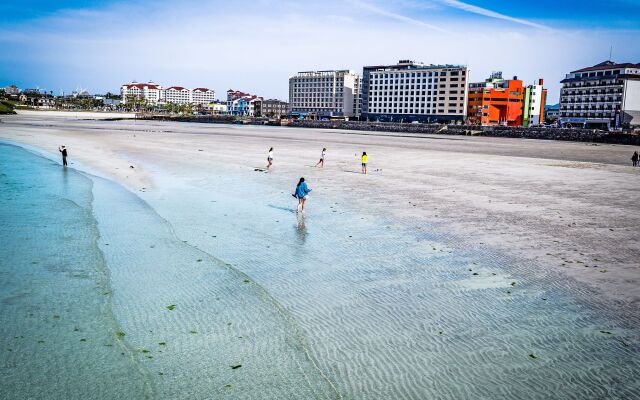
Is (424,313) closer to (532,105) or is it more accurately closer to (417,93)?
(417,93)

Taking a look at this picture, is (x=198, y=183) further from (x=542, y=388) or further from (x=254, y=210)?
(x=542, y=388)

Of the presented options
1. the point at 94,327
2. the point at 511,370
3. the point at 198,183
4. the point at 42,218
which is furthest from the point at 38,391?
the point at 198,183

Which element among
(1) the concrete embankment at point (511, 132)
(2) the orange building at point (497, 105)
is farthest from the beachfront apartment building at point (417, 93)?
(1) the concrete embankment at point (511, 132)

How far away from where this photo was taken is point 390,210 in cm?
2111

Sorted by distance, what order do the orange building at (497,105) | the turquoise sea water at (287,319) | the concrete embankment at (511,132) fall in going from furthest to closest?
1. the orange building at (497,105)
2. the concrete embankment at (511,132)
3. the turquoise sea water at (287,319)

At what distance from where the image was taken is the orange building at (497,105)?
161125mm

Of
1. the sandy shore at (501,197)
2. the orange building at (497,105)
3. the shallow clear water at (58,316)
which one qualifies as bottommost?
the shallow clear water at (58,316)

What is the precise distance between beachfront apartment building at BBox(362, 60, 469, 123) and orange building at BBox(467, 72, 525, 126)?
12.0ft

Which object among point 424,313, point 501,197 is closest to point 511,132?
point 501,197

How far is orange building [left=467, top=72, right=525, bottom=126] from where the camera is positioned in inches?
6344

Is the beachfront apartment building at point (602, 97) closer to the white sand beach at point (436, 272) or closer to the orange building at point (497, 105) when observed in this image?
the orange building at point (497, 105)

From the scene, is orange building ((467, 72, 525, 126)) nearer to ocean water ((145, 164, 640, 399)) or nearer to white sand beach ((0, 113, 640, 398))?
white sand beach ((0, 113, 640, 398))

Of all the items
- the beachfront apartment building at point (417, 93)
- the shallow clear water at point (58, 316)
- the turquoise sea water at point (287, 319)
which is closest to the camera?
the shallow clear water at point (58, 316)

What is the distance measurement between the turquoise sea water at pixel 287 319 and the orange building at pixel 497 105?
6161 inches
